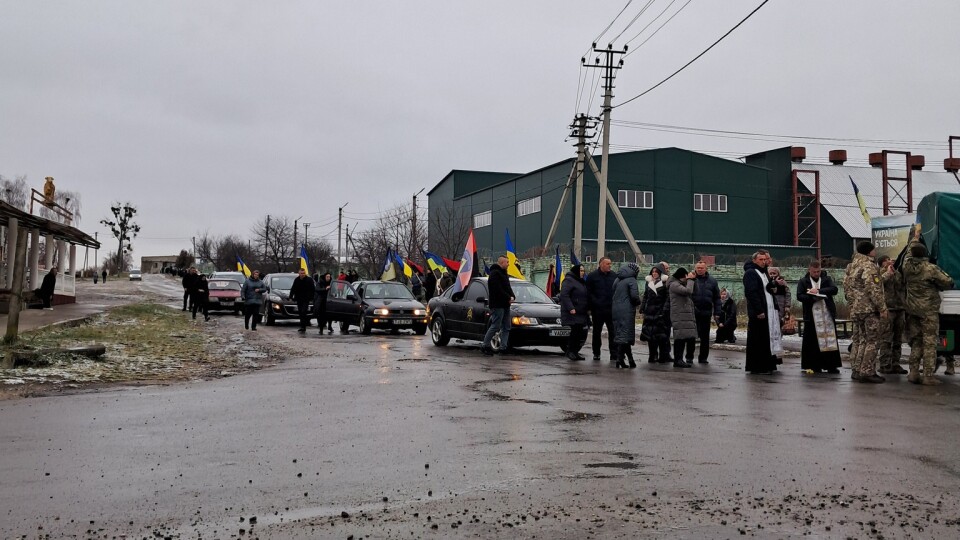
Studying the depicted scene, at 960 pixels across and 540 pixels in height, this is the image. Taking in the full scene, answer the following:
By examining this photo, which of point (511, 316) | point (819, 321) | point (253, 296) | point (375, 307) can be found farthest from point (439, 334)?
point (819, 321)

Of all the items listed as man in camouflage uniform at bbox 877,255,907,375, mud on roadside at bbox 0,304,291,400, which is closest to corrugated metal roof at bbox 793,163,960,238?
mud on roadside at bbox 0,304,291,400

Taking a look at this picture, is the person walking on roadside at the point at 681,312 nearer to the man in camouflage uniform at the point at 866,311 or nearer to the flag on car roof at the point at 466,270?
the man in camouflage uniform at the point at 866,311

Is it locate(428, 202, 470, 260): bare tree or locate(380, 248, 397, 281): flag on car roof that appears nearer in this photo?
locate(380, 248, 397, 281): flag on car roof

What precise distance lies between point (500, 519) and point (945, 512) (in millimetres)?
2536

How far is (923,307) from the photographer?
470 inches

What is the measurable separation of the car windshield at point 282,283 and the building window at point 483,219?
4445cm

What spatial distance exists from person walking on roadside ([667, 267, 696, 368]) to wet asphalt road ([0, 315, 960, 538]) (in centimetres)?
331

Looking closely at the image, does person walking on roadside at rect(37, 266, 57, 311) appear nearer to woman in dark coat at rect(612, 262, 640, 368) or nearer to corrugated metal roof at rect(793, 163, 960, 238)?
woman in dark coat at rect(612, 262, 640, 368)

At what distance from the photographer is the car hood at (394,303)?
23688 mm

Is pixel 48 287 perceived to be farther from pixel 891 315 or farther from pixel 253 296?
pixel 891 315

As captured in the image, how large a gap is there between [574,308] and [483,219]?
59.5 meters

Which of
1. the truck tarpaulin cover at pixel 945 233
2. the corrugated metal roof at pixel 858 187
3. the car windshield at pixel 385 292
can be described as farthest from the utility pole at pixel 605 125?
the corrugated metal roof at pixel 858 187

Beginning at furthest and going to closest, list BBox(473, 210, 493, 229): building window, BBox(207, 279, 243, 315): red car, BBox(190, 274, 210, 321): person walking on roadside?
BBox(473, 210, 493, 229): building window < BBox(207, 279, 243, 315): red car < BBox(190, 274, 210, 321): person walking on roadside

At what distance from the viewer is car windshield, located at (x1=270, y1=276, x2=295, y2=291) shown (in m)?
29.3
